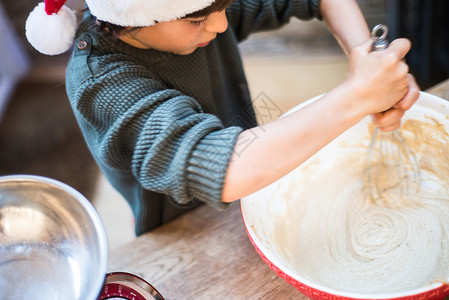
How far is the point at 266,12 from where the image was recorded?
0.92m

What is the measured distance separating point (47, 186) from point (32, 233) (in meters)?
0.08

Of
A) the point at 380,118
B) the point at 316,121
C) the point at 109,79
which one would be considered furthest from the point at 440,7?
the point at 109,79

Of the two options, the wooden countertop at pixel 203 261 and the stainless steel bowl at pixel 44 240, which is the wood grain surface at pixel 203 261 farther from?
the stainless steel bowl at pixel 44 240

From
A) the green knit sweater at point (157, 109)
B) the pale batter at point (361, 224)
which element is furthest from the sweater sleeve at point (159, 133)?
the pale batter at point (361, 224)

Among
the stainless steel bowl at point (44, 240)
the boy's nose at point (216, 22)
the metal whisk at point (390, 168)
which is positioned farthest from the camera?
the metal whisk at point (390, 168)

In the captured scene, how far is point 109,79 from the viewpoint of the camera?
0.66 meters

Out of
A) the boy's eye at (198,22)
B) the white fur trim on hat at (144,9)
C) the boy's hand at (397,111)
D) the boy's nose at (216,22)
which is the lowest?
the boy's hand at (397,111)

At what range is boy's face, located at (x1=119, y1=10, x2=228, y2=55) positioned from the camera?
2.20 ft

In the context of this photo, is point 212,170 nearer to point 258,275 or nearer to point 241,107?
point 258,275

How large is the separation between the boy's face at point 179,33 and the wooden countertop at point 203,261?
30 centimetres

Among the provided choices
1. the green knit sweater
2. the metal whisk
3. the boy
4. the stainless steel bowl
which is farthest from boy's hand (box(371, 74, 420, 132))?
the stainless steel bowl

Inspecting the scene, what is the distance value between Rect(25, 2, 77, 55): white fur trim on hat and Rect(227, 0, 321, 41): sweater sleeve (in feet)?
1.11

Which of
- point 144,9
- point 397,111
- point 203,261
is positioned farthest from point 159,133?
point 397,111

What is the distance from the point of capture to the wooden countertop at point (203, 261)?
0.71 metres
